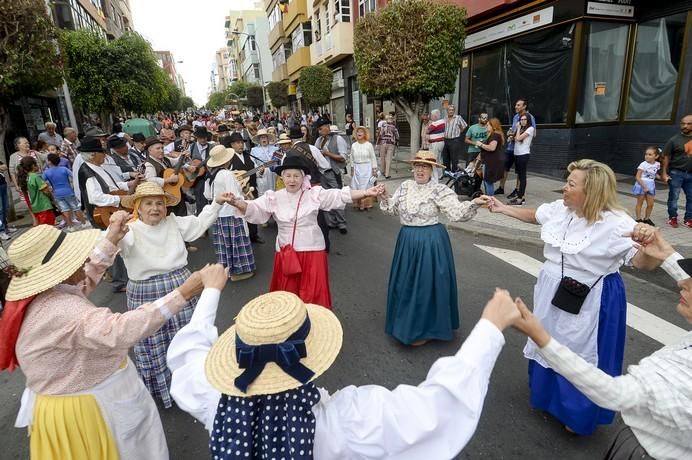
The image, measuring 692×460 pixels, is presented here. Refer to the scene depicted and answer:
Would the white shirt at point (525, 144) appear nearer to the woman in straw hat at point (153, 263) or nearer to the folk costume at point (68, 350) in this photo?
the woman in straw hat at point (153, 263)

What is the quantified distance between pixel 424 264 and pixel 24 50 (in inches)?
416

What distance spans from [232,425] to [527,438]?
2415mm

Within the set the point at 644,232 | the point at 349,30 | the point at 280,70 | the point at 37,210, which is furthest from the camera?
the point at 280,70

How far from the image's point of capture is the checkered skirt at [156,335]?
3062mm

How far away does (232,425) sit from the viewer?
1.33 meters

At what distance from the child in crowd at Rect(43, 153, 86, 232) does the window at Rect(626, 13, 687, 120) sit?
45.3 ft

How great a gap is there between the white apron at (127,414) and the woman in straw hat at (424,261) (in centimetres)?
236

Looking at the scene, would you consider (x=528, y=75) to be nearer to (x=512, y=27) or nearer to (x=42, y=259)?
(x=512, y=27)

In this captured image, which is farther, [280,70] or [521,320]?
[280,70]

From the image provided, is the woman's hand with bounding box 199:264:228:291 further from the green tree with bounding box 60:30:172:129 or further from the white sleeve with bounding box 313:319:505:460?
the green tree with bounding box 60:30:172:129

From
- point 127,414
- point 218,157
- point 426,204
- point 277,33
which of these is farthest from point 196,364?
point 277,33

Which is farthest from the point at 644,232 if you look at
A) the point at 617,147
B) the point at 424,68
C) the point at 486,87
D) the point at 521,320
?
the point at 486,87

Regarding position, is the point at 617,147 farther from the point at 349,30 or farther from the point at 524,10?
the point at 349,30

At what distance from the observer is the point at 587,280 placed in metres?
2.67
